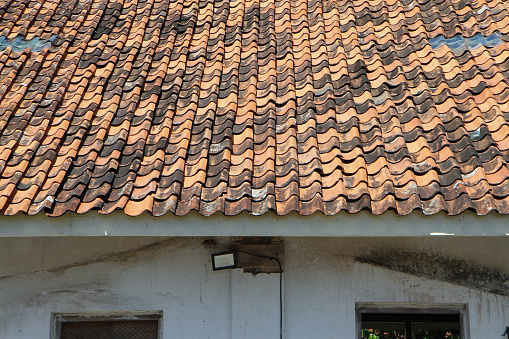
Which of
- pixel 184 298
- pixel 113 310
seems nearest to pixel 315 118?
pixel 184 298

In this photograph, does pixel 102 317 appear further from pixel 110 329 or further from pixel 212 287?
pixel 212 287

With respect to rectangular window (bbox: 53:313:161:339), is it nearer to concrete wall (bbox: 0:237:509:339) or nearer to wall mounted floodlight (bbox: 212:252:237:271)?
concrete wall (bbox: 0:237:509:339)

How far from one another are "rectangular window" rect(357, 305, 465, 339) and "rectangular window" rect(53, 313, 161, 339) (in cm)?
176

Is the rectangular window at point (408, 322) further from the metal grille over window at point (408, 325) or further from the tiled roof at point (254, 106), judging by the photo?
the tiled roof at point (254, 106)

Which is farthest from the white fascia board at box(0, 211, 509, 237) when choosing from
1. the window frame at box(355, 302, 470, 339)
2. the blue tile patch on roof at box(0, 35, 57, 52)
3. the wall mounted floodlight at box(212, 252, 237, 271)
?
the blue tile patch on roof at box(0, 35, 57, 52)

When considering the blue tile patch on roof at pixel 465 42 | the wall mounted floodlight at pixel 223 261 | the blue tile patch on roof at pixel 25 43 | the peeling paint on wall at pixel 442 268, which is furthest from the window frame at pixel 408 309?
the blue tile patch on roof at pixel 25 43

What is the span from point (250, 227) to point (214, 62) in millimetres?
2178

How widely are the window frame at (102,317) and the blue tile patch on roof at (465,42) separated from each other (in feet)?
11.7

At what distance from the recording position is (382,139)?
160 inches

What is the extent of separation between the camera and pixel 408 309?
4371 millimetres

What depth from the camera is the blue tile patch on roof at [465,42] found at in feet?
16.2

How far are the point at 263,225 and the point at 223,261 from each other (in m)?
0.85

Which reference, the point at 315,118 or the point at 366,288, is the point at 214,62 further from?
the point at 366,288

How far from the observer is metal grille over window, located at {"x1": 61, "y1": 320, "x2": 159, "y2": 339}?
4477mm
